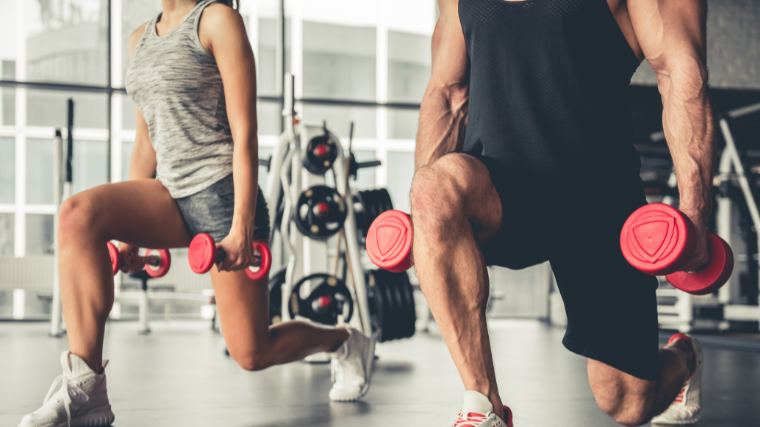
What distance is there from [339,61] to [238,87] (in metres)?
5.32

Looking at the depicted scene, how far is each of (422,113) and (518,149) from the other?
0.27m

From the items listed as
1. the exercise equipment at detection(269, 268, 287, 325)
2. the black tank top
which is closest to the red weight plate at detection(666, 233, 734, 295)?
the black tank top

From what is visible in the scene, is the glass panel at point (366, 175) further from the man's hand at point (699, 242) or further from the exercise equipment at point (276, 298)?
the man's hand at point (699, 242)

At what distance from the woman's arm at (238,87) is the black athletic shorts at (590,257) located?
57cm

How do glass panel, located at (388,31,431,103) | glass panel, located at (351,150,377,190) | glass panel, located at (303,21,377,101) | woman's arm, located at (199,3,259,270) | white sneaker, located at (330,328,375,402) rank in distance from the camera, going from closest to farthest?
woman's arm, located at (199,3,259,270) < white sneaker, located at (330,328,375,402) < glass panel, located at (303,21,377,101) < glass panel, located at (351,150,377,190) < glass panel, located at (388,31,431,103)

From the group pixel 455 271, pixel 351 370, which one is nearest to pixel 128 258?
pixel 351 370

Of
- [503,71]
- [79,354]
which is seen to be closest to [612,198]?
[503,71]

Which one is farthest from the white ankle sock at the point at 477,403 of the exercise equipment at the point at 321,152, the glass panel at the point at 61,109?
the glass panel at the point at 61,109

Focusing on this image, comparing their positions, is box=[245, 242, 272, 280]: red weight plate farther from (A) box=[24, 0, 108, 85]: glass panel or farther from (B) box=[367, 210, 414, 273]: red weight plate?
(A) box=[24, 0, 108, 85]: glass panel

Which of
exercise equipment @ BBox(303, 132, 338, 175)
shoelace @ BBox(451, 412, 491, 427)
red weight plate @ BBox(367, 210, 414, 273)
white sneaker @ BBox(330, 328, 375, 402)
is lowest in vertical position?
white sneaker @ BBox(330, 328, 375, 402)

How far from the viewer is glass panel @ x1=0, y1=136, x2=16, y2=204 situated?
5.80 m

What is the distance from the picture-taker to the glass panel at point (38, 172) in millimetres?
5895

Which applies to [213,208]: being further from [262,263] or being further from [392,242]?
[392,242]

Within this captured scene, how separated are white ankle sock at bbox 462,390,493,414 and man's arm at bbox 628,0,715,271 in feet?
1.21
